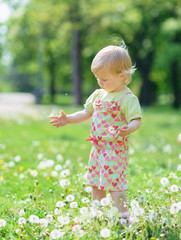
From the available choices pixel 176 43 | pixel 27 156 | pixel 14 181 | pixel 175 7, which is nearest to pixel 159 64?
pixel 176 43

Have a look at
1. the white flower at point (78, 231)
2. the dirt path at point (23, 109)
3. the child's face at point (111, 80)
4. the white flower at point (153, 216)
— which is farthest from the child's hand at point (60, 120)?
the dirt path at point (23, 109)

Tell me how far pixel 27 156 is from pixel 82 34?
843 inches

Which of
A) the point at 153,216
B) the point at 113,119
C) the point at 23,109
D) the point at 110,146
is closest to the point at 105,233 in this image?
the point at 153,216

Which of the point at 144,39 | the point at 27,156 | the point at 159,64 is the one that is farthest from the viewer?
the point at 144,39

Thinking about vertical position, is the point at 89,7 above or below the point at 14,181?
above

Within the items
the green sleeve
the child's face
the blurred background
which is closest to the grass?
the green sleeve

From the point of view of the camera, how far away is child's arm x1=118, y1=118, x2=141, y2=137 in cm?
290

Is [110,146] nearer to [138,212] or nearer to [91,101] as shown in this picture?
[91,101]

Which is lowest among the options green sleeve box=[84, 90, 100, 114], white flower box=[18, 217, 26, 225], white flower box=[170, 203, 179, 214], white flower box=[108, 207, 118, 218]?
white flower box=[18, 217, 26, 225]

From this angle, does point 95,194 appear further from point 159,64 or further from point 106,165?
point 159,64

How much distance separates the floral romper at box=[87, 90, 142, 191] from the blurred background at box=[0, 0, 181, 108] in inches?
818

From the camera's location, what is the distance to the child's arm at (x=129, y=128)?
290 cm

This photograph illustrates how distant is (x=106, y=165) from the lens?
10.4 ft

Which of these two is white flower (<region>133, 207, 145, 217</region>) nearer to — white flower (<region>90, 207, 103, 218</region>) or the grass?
the grass
